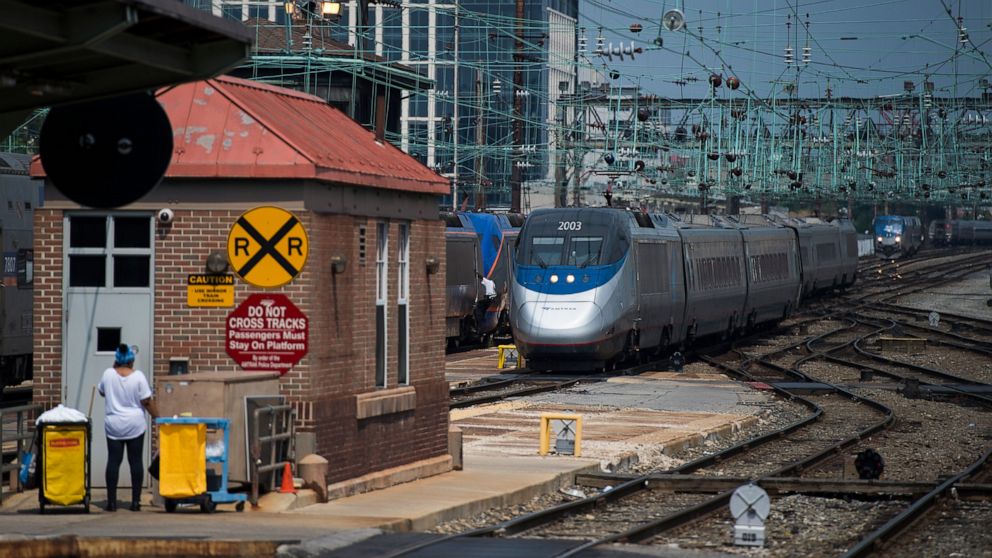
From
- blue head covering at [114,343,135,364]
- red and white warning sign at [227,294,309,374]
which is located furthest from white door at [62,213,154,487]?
blue head covering at [114,343,135,364]

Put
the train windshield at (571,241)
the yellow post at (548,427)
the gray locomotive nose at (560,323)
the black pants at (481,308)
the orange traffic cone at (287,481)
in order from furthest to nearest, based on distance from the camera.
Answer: the black pants at (481,308), the train windshield at (571,241), the gray locomotive nose at (560,323), the yellow post at (548,427), the orange traffic cone at (287,481)

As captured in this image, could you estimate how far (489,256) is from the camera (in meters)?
46.5

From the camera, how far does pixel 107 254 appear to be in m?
14.5

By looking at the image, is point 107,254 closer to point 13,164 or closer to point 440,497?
point 440,497

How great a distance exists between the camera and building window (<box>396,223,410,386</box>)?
53.8 feet

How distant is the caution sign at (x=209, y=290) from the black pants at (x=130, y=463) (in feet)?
4.30

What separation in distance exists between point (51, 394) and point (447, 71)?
104 m

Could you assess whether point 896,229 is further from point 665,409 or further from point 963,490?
point 963,490

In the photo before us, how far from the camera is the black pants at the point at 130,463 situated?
13680 mm

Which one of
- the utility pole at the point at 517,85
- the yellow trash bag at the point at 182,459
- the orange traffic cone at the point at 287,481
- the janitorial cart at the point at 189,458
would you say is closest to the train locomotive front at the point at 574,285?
the utility pole at the point at 517,85

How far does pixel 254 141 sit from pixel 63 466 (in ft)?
10.6

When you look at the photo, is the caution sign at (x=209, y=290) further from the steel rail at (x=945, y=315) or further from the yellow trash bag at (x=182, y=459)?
the steel rail at (x=945, y=315)

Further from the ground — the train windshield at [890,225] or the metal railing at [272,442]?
the train windshield at [890,225]

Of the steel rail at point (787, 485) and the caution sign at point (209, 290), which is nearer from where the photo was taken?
the caution sign at point (209, 290)
